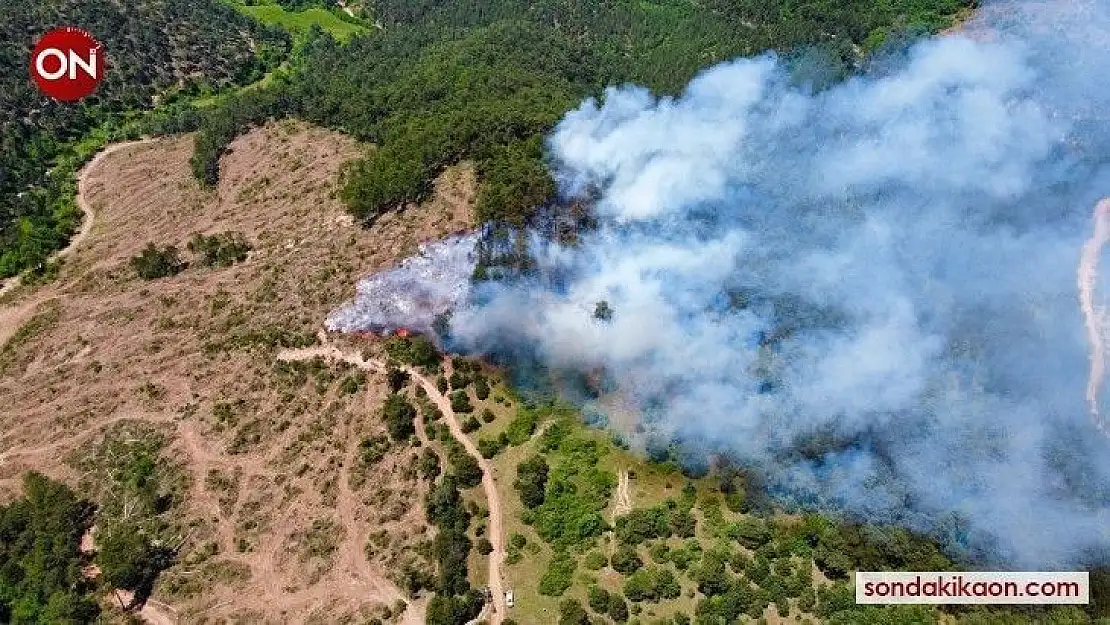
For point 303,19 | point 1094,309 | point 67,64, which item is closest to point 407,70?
point 67,64

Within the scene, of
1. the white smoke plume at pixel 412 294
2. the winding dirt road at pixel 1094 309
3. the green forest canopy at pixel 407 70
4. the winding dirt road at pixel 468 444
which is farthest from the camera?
the green forest canopy at pixel 407 70

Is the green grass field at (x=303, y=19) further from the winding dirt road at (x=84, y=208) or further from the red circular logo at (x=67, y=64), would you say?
the winding dirt road at (x=84, y=208)

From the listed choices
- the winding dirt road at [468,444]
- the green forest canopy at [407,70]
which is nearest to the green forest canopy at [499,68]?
the green forest canopy at [407,70]

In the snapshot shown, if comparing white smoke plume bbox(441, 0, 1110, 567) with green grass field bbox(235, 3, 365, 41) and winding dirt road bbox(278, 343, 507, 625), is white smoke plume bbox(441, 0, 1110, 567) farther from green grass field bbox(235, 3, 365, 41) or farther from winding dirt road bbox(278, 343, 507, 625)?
green grass field bbox(235, 3, 365, 41)

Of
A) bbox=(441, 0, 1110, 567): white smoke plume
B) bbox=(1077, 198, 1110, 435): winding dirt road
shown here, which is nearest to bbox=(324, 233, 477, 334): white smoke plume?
bbox=(441, 0, 1110, 567): white smoke plume

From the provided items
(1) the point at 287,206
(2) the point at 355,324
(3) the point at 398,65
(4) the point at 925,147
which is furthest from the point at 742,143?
(3) the point at 398,65

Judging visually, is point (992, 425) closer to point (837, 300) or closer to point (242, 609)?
point (837, 300)
